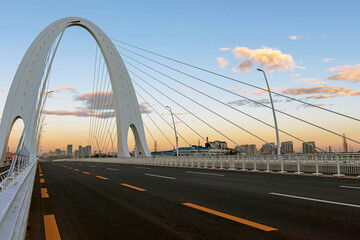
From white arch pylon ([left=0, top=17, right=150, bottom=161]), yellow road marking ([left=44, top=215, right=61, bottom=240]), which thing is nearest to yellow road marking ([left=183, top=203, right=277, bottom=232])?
yellow road marking ([left=44, top=215, right=61, bottom=240])

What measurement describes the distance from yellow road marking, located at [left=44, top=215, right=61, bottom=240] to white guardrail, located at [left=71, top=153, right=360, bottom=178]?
14705mm

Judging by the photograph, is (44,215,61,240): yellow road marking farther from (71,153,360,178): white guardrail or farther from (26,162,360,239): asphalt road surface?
(71,153,360,178): white guardrail

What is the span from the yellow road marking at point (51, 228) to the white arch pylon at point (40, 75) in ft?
141

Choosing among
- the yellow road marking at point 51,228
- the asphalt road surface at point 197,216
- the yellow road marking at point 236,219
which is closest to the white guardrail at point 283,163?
the asphalt road surface at point 197,216

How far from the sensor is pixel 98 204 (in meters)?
7.48

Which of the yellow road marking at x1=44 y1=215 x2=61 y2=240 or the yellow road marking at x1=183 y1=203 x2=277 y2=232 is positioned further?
the yellow road marking at x1=183 y1=203 x2=277 y2=232

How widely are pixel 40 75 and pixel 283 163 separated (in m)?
38.2

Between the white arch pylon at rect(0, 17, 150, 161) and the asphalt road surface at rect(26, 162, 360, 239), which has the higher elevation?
the white arch pylon at rect(0, 17, 150, 161)

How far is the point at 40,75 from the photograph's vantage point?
151 ft

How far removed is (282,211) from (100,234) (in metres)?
3.62

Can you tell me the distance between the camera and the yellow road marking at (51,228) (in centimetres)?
464

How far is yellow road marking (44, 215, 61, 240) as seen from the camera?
183 inches

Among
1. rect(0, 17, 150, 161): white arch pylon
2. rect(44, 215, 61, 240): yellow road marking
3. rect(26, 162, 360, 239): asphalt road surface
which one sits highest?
rect(0, 17, 150, 161): white arch pylon

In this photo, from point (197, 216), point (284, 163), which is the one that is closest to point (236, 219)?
point (197, 216)
